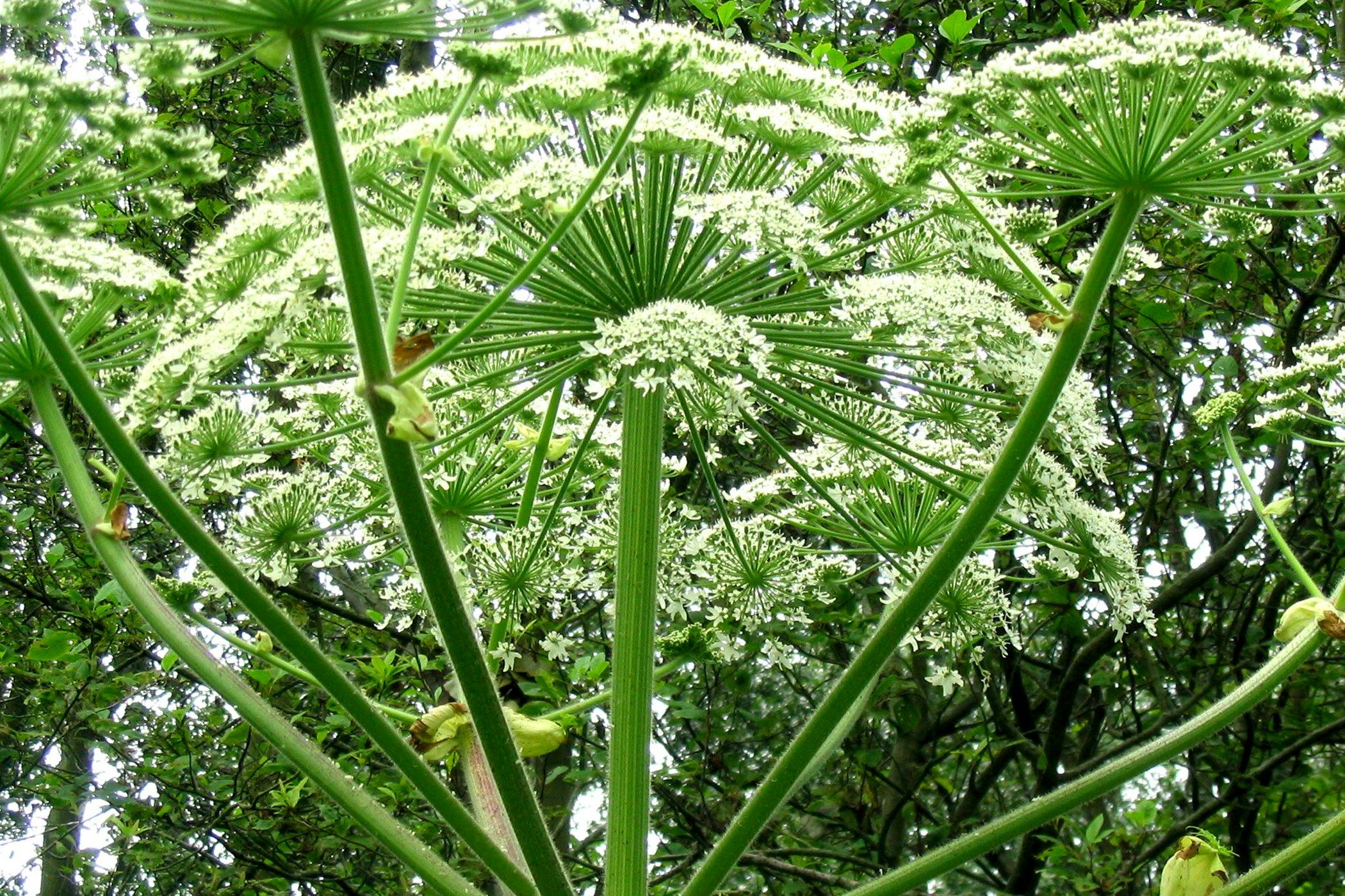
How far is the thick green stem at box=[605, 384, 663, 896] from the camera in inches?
94.3

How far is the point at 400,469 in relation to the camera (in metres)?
1.89

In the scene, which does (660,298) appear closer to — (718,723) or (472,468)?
(472,468)

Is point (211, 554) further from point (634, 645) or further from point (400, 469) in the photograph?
point (634, 645)

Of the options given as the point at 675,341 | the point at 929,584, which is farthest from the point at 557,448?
the point at 929,584

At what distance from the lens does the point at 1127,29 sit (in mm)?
2547

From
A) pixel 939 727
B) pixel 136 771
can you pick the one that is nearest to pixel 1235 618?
pixel 939 727

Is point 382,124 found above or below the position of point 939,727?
below

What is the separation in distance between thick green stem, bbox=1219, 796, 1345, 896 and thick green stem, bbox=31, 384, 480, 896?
1.26m

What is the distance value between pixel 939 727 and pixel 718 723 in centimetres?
131

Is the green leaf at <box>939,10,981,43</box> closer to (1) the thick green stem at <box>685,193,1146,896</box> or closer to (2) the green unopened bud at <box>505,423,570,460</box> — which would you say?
(2) the green unopened bud at <box>505,423,570,460</box>

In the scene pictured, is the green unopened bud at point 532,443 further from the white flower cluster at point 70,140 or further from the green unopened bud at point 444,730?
the white flower cluster at point 70,140

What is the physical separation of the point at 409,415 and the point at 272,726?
0.73 metres

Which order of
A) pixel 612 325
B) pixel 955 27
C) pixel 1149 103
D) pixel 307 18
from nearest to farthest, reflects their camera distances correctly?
pixel 307 18 < pixel 1149 103 < pixel 612 325 < pixel 955 27

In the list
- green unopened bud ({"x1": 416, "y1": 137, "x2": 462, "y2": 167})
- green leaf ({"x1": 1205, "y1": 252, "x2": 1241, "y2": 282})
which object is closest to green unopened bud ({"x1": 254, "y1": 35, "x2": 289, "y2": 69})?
green unopened bud ({"x1": 416, "y1": 137, "x2": 462, "y2": 167})
